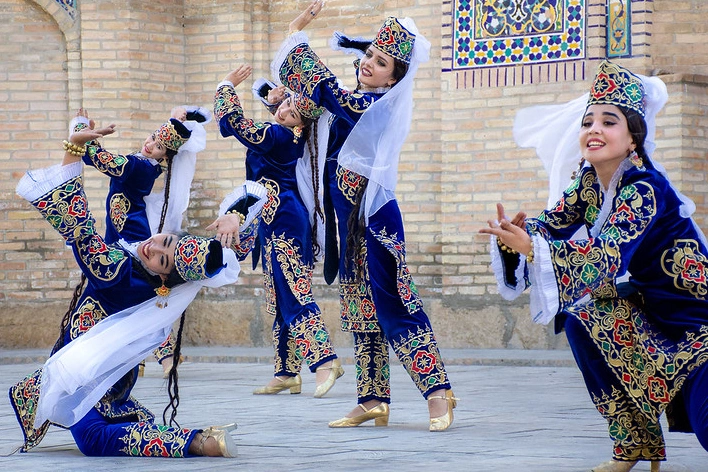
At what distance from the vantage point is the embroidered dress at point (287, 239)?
757 cm

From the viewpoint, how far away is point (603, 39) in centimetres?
1045

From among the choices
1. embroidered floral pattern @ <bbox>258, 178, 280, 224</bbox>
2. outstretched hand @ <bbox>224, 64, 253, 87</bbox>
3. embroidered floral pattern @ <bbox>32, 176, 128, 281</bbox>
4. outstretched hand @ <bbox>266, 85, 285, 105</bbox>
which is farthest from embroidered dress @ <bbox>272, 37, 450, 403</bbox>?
outstretched hand @ <bbox>266, 85, 285, 105</bbox>

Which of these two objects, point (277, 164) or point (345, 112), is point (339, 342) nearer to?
point (277, 164)

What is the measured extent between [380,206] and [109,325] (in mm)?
1484

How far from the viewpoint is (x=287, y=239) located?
774 centimetres

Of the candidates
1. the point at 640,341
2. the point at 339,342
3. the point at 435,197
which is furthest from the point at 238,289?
the point at 640,341

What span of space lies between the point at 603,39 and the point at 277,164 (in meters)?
3.81

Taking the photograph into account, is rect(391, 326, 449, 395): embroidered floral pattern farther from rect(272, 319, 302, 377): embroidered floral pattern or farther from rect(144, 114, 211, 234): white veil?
rect(272, 319, 302, 377): embroidered floral pattern

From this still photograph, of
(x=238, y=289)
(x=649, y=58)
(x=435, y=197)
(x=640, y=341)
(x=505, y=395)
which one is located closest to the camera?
(x=640, y=341)

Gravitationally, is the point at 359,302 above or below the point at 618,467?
above

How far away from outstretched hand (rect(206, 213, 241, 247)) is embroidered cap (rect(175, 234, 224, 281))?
58mm

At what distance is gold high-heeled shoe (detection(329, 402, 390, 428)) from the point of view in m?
6.07

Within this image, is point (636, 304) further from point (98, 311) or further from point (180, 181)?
point (180, 181)

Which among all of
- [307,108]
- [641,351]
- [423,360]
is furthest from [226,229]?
[307,108]
